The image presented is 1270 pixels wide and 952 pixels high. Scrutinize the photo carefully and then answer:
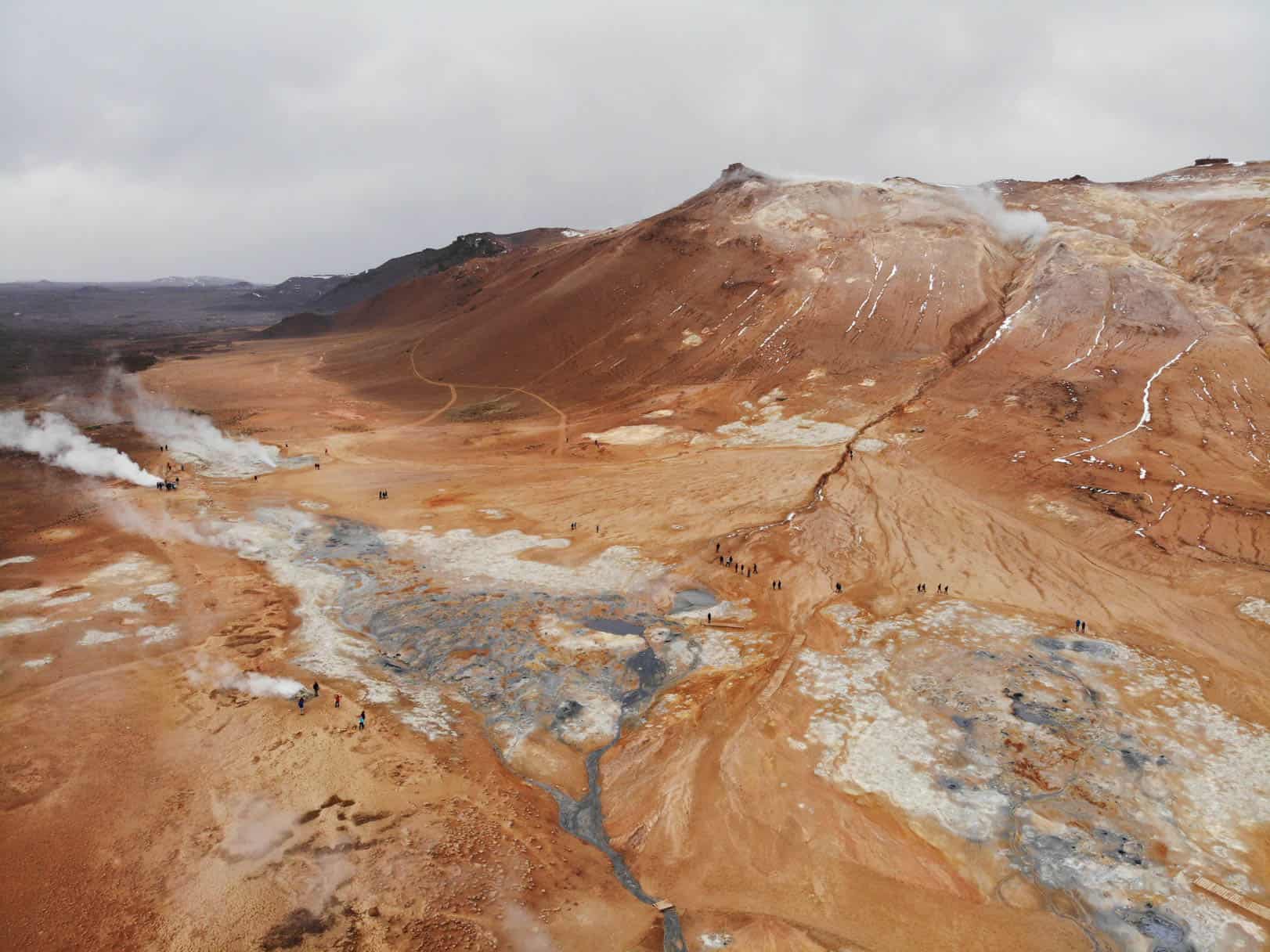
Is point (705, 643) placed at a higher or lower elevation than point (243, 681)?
lower

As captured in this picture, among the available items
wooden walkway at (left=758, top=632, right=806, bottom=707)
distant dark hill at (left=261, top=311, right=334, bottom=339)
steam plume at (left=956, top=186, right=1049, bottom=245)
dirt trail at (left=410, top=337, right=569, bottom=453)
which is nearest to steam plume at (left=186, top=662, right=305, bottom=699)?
wooden walkway at (left=758, top=632, right=806, bottom=707)

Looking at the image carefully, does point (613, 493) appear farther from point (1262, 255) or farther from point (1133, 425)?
point (1262, 255)

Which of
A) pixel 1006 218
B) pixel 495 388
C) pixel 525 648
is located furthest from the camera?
pixel 1006 218

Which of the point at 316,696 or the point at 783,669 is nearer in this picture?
the point at 316,696

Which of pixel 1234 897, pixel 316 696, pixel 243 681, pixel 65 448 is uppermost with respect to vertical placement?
pixel 65 448

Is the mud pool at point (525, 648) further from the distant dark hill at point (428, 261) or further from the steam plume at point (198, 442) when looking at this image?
A: the distant dark hill at point (428, 261)

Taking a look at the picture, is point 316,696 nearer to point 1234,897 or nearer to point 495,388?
point 1234,897

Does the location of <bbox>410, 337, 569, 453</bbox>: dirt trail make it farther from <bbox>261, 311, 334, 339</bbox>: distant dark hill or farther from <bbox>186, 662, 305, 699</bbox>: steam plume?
<bbox>261, 311, 334, 339</bbox>: distant dark hill

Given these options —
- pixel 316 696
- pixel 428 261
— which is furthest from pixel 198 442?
pixel 428 261
